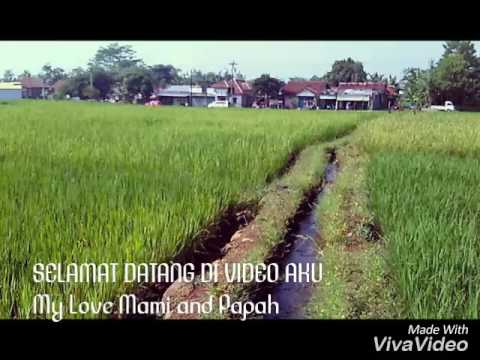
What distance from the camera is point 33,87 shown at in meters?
2.06

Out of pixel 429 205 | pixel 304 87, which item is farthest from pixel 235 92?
pixel 429 205

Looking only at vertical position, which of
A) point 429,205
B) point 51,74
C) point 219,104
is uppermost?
point 51,74

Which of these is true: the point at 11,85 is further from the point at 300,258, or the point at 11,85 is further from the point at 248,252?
the point at 300,258

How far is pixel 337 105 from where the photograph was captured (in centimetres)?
223

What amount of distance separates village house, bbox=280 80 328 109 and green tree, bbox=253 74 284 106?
0.03 meters

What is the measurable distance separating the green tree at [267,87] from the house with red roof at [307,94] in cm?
3

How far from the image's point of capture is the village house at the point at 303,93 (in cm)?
217

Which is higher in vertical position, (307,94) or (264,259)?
(307,94)

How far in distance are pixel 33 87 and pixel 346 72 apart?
4.82 ft

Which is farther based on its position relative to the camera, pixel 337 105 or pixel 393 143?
pixel 393 143

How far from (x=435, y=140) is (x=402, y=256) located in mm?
1300

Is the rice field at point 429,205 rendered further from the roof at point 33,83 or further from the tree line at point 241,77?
the roof at point 33,83
